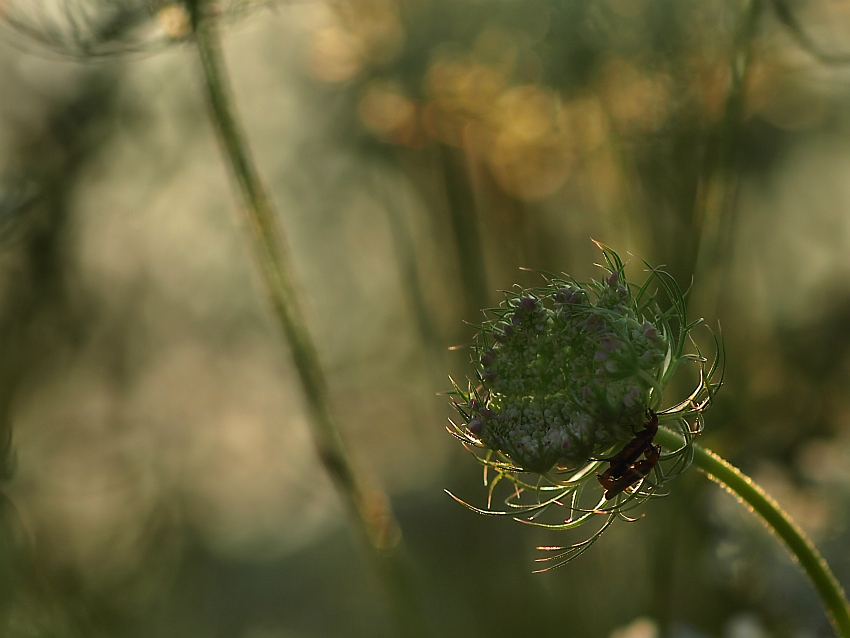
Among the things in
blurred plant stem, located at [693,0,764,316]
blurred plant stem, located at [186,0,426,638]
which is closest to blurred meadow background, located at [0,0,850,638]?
blurred plant stem, located at [693,0,764,316]

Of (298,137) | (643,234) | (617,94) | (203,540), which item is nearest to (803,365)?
(643,234)

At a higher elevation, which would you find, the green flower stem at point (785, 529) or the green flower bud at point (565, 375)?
the green flower bud at point (565, 375)

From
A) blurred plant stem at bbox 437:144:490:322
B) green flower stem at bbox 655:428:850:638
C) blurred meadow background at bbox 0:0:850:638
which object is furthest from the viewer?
blurred plant stem at bbox 437:144:490:322

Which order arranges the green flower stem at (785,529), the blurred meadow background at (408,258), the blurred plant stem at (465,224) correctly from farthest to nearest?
the blurred plant stem at (465,224) → the blurred meadow background at (408,258) → the green flower stem at (785,529)

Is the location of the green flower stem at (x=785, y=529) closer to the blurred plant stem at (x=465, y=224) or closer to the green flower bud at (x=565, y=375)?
the green flower bud at (x=565, y=375)

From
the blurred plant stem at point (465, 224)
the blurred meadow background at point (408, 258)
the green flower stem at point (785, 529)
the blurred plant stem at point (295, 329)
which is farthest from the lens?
the blurred plant stem at point (465, 224)

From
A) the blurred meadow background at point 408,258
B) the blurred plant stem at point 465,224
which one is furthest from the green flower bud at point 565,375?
the blurred plant stem at point 465,224

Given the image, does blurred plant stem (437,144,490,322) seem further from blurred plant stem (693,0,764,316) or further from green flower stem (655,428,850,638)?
green flower stem (655,428,850,638)

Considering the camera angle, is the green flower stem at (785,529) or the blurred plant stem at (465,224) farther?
the blurred plant stem at (465,224)
